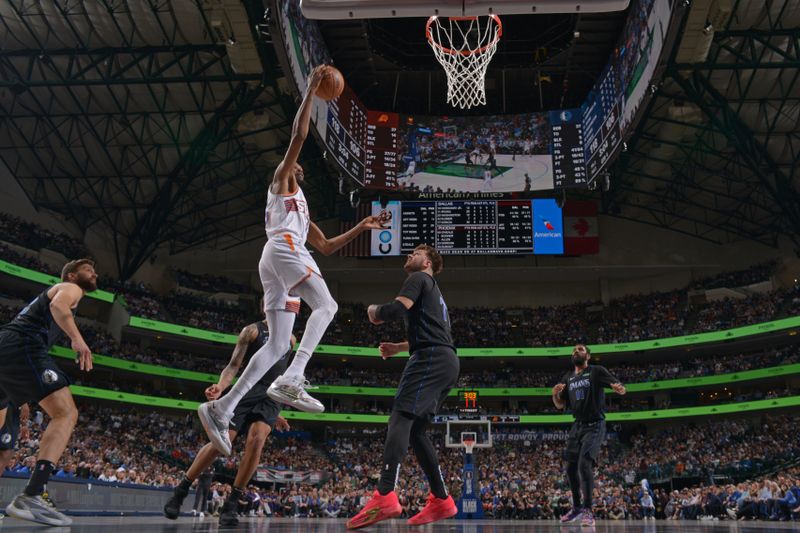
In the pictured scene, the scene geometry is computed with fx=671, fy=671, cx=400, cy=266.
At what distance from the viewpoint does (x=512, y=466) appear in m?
31.7

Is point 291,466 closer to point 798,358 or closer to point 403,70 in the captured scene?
point 403,70

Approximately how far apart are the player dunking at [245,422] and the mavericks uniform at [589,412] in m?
3.78

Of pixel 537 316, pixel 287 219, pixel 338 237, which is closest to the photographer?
pixel 287 219

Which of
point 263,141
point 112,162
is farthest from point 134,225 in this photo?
point 263,141

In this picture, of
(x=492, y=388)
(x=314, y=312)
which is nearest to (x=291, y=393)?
(x=314, y=312)

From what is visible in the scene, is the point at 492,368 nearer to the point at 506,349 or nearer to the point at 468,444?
the point at 506,349

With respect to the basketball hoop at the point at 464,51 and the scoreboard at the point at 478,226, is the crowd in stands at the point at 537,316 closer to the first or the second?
the scoreboard at the point at 478,226

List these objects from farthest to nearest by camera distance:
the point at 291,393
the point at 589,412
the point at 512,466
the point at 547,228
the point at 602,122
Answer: the point at 512,466 → the point at 547,228 → the point at 602,122 → the point at 589,412 → the point at 291,393

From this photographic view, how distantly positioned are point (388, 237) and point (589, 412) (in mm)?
19947

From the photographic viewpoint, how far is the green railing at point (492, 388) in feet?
103

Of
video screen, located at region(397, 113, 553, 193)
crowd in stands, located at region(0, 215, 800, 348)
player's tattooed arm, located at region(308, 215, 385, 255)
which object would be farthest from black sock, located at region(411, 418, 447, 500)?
crowd in stands, located at region(0, 215, 800, 348)

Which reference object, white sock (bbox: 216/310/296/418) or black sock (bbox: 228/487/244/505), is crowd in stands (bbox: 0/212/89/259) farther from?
Result: white sock (bbox: 216/310/296/418)

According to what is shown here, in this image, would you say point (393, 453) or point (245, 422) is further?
point (245, 422)

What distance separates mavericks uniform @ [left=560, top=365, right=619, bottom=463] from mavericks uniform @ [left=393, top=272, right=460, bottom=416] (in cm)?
375
